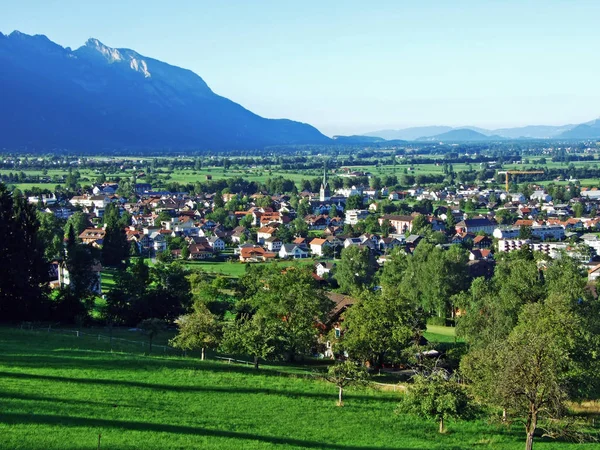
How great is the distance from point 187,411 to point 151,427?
145cm

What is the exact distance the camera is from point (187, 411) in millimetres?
16500

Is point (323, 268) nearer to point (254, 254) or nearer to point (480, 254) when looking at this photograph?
point (254, 254)

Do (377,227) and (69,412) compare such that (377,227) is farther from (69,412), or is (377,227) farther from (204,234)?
(69,412)

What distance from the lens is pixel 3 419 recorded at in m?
14.9

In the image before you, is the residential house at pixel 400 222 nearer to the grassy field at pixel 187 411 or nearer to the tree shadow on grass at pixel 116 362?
the tree shadow on grass at pixel 116 362

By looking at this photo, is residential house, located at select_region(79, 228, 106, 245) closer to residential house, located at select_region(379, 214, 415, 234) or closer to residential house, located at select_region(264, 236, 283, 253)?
residential house, located at select_region(264, 236, 283, 253)

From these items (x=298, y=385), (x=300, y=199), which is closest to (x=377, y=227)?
(x=300, y=199)

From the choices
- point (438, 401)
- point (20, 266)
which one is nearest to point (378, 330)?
point (438, 401)

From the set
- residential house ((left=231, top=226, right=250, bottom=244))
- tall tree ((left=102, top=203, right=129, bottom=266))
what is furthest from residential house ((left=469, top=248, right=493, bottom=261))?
tall tree ((left=102, top=203, right=129, bottom=266))

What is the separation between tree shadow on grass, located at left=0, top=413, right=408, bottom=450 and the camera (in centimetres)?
1488

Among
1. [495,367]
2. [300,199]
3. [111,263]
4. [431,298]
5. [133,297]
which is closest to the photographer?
[495,367]

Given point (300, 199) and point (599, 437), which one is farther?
point (300, 199)

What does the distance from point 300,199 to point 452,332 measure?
62002 millimetres

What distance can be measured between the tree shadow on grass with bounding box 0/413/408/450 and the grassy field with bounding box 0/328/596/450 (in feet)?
0.07
